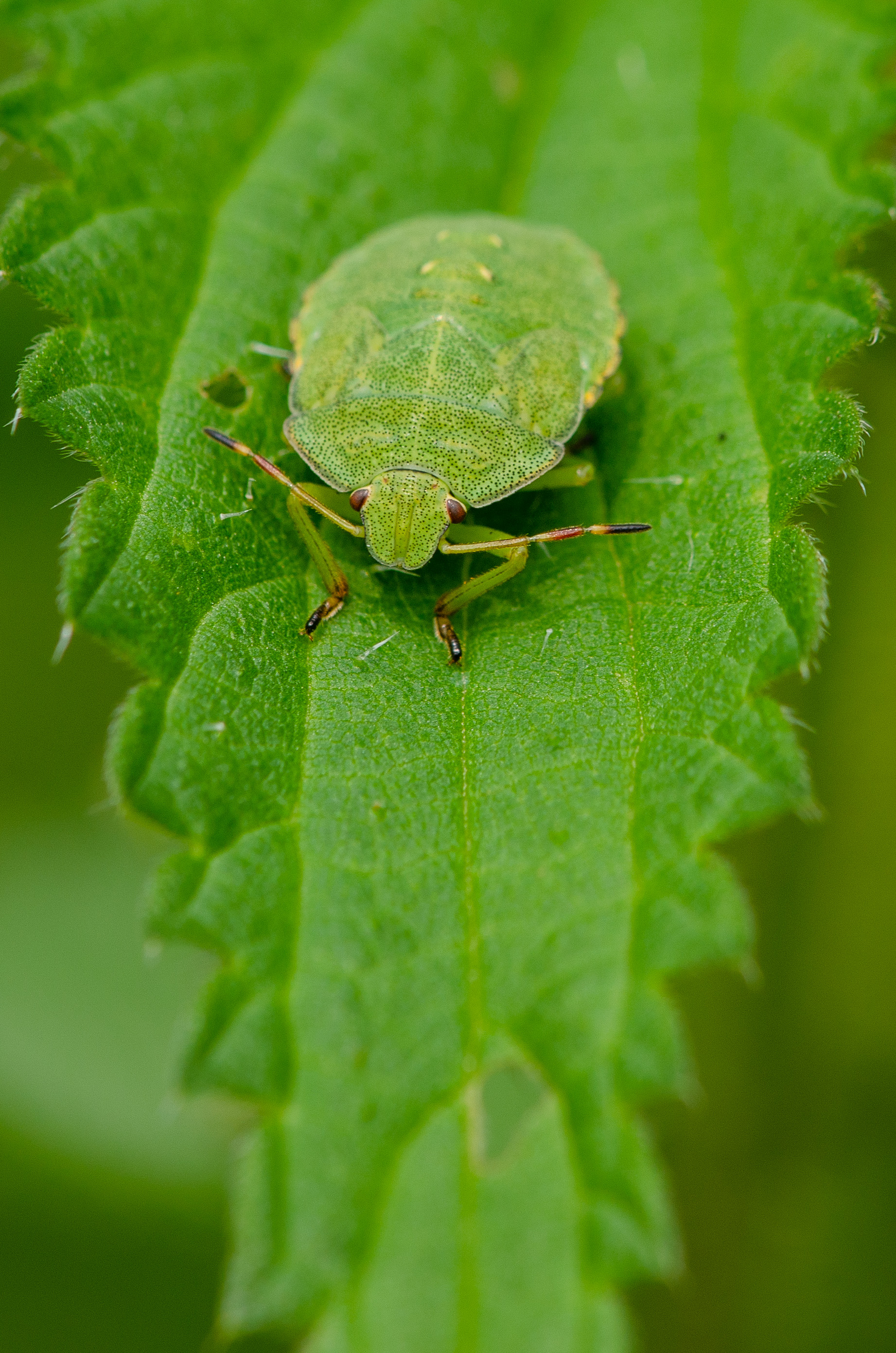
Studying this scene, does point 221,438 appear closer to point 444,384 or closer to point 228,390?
point 228,390

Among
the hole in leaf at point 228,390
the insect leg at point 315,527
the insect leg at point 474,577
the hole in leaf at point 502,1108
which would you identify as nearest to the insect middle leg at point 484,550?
the insect leg at point 474,577

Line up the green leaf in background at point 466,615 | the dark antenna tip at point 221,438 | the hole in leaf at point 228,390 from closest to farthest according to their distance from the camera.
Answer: the green leaf in background at point 466,615 → the dark antenna tip at point 221,438 → the hole in leaf at point 228,390

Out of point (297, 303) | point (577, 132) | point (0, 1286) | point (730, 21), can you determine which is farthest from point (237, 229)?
point (0, 1286)

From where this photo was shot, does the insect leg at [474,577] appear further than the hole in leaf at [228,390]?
No

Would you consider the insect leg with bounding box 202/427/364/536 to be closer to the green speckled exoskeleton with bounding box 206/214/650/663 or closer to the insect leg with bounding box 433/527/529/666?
the green speckled exoskeleton with bounding box 206/214/650/663

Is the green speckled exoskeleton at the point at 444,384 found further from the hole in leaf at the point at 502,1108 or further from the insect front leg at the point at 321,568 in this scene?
the hole in leaf at the point at 502,1108

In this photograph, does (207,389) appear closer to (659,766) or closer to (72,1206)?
(659,766)
